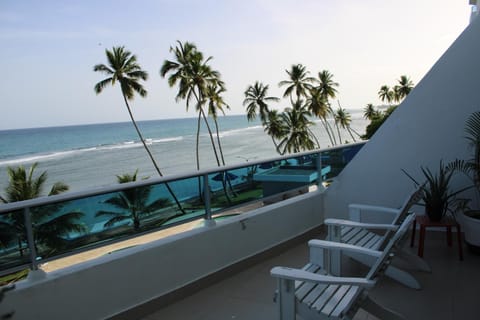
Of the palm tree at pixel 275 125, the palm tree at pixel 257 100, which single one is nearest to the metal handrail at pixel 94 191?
the palm tree at pixel 275 125

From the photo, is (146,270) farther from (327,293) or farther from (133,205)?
(327,293)

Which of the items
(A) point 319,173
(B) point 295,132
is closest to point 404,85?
(B) point 295,132

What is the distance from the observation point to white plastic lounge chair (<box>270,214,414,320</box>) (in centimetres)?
197

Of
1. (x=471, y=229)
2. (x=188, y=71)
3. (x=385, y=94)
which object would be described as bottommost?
(x=471, y=229)

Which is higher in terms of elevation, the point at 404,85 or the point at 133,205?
the point at 404,85

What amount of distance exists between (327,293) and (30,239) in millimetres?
1923

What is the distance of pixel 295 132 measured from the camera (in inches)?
1215

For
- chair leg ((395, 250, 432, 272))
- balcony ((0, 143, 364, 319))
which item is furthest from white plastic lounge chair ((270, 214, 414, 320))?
balcony ((0, 143, 364, 319))

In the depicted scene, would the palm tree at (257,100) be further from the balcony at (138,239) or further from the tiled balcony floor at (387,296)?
the tiled balcony floor at (387,296)

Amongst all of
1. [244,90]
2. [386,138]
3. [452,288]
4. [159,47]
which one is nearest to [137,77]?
[159,47]

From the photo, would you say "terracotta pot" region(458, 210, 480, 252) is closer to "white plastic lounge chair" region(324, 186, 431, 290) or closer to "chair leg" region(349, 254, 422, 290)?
"white plastic lounge chair" region(324, 186, 431, 290)

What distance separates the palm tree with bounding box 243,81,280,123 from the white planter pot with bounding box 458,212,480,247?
95.4 ft

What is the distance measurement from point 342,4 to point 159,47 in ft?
85.6

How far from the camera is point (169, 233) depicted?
10.1 feet
